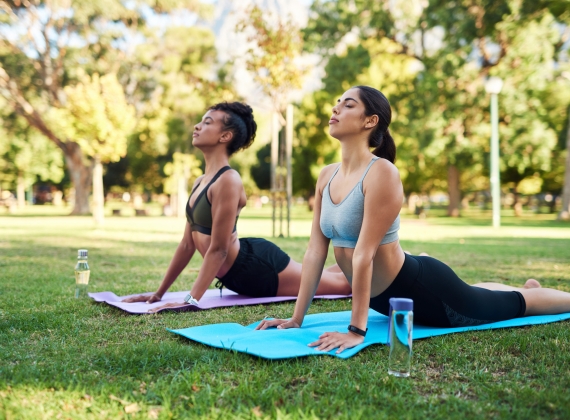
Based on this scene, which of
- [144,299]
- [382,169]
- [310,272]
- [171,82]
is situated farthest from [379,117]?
[171,82]

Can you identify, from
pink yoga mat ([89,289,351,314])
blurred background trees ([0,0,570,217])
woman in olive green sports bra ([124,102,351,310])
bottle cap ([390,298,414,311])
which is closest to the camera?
bottle cap ([390,298,414,311])

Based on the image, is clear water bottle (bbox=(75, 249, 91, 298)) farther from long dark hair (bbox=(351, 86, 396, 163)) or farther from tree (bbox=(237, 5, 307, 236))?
tree (bbox=(237, 5, 307, 236))

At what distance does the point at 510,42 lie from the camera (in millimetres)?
24766

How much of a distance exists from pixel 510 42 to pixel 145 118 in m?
22.2

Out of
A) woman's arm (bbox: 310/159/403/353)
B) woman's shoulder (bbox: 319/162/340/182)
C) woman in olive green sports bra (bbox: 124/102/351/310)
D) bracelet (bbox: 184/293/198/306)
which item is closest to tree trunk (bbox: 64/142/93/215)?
woman in olive green sports bra (bbox: 124/102/351/310)

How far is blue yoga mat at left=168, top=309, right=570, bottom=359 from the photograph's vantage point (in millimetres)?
3188

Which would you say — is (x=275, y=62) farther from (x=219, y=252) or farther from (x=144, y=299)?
(x=219, y=252)

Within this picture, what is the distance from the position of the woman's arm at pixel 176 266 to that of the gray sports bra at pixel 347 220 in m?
1.85

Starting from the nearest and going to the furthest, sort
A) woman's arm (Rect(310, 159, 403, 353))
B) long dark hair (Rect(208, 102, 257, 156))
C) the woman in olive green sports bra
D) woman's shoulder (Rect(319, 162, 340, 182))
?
1. woman's arm (Rect(310, 159, 403, 353))
2. woman's shoulder (Rect(319, 162, 340, 182))
3. the woman in olive green sports bra
4. long dark hair (Rect(208, 102, 257, 156))

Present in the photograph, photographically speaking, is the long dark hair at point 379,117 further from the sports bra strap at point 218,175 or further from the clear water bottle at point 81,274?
the clear water bottle at point 81,274

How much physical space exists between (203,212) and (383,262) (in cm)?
202

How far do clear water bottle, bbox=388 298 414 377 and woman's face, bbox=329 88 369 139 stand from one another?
1.26 metres

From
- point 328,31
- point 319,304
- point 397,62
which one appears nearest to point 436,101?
point 328,31

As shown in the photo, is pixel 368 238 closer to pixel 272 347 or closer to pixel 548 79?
pixel 272 347
